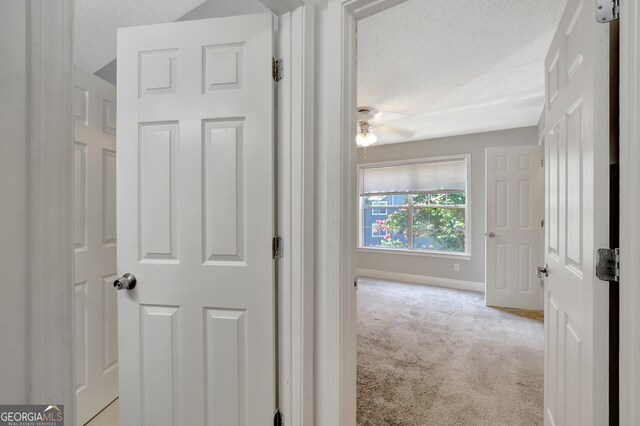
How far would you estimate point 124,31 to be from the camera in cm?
125

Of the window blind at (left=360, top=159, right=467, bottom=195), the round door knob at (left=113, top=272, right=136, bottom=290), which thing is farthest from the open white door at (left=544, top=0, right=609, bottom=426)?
the window blind at (left=360, top=159, right=467, bottom=195)

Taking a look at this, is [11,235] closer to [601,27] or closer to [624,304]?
[624,304]

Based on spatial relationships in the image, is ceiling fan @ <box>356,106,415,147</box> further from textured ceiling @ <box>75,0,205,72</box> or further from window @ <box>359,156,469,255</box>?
textured ceiling @ <box>75,0,205,72</box>

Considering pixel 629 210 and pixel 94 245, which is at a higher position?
pixel 629 210

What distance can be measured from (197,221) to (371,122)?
118 inches

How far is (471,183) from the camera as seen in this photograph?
430 centimetres

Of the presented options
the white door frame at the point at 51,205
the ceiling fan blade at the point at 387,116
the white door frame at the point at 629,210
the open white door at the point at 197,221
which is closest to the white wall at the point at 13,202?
the white door frame at the point at 51,205

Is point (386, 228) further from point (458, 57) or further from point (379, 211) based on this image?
point (458, 57)

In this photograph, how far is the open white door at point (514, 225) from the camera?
3430 millimetres

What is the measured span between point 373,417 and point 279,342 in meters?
0.93

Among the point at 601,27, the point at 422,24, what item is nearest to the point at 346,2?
the point at 601,27

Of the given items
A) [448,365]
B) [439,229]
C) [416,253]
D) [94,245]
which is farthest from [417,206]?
[94,245]

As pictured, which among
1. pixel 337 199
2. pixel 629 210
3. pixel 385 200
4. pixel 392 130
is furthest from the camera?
pixel 385 200

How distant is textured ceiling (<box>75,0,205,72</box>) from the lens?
1658 mm
